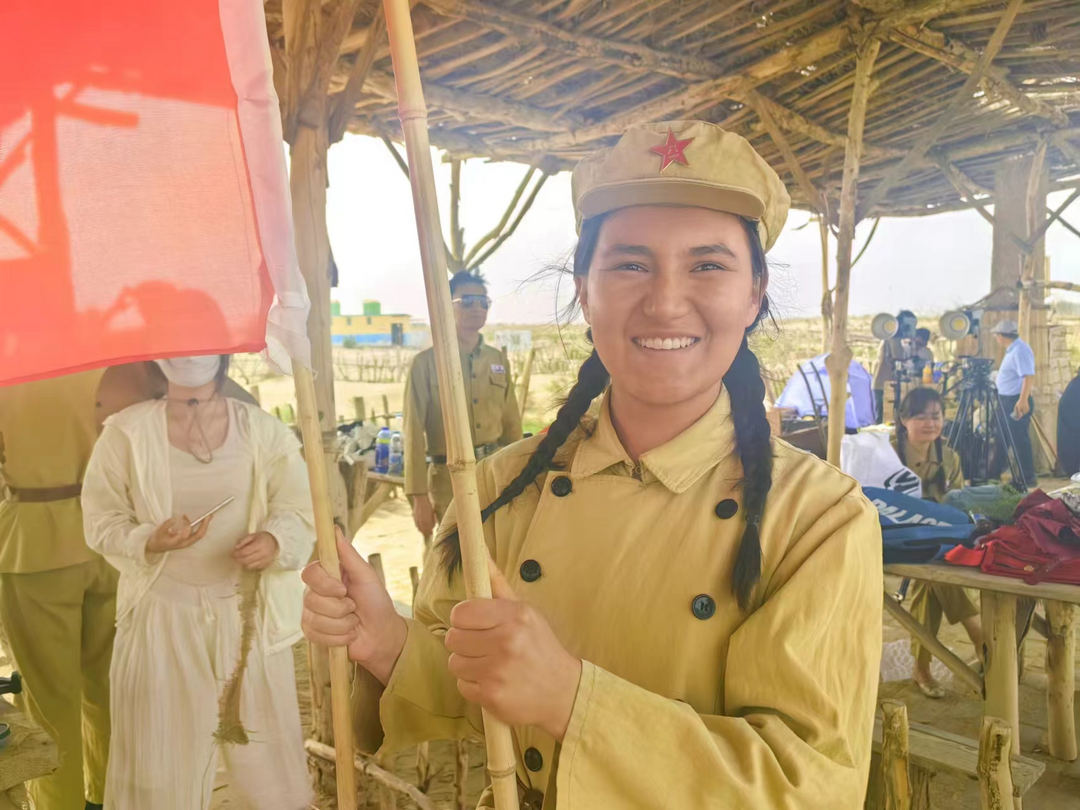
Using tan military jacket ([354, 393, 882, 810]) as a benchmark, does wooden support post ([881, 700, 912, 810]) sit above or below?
below

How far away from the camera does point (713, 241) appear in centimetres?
110

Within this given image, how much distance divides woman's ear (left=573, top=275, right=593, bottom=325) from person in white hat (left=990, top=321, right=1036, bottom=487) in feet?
24.0

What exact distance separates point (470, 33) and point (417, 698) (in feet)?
12.3

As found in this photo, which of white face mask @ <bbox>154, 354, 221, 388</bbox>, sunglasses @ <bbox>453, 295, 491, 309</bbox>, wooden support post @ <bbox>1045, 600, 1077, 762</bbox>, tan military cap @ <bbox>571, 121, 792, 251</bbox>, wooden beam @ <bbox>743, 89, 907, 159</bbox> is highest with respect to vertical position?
wooden beam @ <bbox>743, 89, 907, 159</bbox>

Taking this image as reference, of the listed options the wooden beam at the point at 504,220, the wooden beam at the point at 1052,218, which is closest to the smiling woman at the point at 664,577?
the wooden beam at the point at 504,220

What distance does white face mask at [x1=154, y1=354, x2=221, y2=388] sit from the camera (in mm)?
2758

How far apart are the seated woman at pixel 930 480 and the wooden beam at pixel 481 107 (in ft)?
10.00

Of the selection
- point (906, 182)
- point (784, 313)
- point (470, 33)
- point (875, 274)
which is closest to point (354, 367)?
point (906, 182)

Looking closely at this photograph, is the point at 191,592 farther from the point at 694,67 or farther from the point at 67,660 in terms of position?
the point at 694,67

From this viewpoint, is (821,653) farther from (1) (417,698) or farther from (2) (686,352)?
(1) (417,698)

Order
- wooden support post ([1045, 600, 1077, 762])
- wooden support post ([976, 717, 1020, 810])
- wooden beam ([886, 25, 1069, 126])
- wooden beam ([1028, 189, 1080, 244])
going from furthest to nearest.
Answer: wooden beam ([1028, 189, 1080, 244]) < wooden beam ([886, 25, 1069, 126]) < wooden support post ([1045, 600, 1077, 762]) < wooden support post ([976, 717, 1020, 810])

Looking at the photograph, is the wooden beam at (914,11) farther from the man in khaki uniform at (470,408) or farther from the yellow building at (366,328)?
the yellow building at (366,328)

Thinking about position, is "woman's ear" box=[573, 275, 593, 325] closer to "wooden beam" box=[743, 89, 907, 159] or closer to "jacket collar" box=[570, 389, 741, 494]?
"jacket collar" box=[570, 389, 741, 494]

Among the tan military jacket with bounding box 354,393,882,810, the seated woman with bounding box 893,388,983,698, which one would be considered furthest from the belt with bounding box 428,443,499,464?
the tan military jacket with bounding box 354,393,882,810
